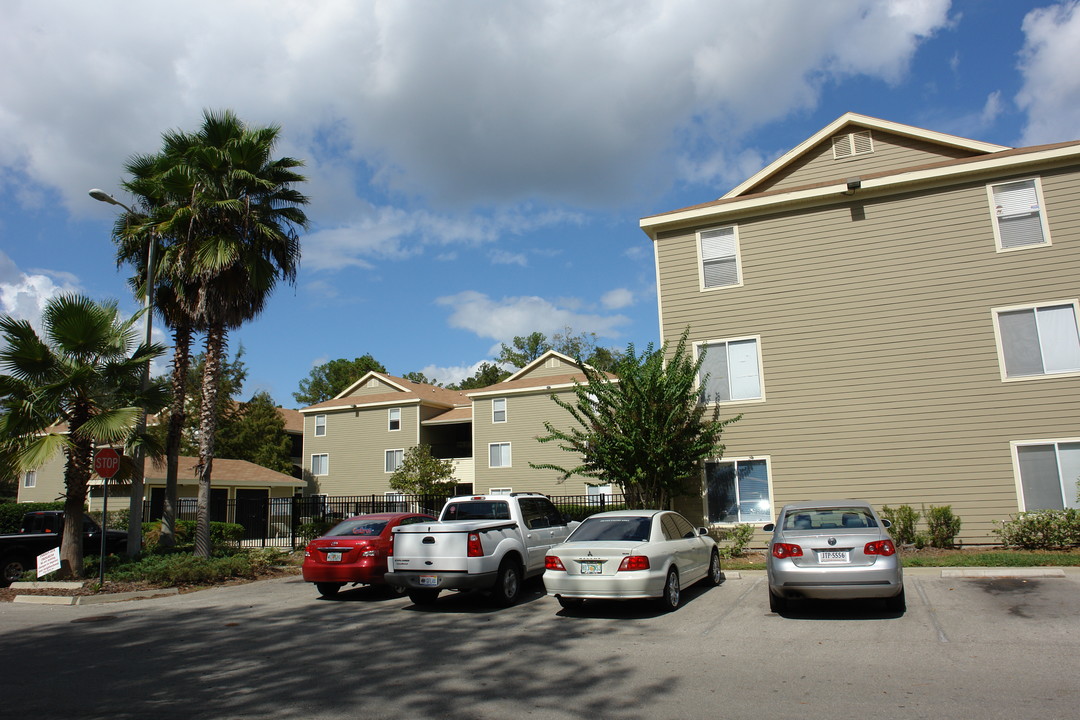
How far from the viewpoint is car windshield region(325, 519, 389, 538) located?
12.7 meters

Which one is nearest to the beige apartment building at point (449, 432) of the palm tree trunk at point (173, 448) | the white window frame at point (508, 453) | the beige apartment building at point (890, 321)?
the white window frame at point (508, 453)

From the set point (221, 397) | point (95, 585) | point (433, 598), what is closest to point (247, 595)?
point (95, 585)

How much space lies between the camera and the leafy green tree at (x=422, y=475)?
3625 cm

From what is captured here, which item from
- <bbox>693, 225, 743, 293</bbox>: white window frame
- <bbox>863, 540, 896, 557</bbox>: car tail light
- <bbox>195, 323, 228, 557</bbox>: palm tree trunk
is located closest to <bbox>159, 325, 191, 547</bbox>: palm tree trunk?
<bbox>195, 323, 228, 557</bbox>: palm tree trunk

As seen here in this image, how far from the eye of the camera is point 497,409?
36.8 metres

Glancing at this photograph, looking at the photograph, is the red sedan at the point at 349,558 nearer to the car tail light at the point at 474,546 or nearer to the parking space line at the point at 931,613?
the car tail light at the point at 474,546

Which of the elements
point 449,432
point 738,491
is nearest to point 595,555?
point 738,491

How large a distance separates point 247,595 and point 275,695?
308 inches

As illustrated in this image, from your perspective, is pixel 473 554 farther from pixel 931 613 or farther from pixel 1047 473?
pixel 1047 473

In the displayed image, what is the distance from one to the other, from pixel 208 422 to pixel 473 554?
1066 centimetres

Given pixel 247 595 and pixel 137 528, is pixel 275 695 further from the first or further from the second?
pixel 137 528

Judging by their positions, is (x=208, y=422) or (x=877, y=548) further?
(x=208, y=422)

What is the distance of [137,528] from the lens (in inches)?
670

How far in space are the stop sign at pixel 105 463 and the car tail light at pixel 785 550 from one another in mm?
11816
